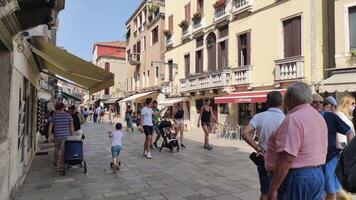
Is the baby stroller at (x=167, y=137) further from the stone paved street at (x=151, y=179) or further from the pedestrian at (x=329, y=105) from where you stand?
the pedestrian at (x=329, y=105)

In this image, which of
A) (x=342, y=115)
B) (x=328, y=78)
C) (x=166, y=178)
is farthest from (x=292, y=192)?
(x=328, y=78)

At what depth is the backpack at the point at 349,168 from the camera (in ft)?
5.10

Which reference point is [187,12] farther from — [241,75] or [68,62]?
[68,62]

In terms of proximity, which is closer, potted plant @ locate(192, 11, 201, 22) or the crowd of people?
the crowd of people

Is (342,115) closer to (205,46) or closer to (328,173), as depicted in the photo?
(328,173)

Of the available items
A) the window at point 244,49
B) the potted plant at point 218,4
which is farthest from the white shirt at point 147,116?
the potted plant at point 218,4

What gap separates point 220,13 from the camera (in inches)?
715

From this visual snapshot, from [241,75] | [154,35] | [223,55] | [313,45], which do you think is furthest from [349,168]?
[154,35]

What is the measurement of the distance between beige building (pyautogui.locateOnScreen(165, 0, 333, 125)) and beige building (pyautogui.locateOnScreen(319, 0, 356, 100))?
95 cm

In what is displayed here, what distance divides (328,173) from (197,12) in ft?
57.2

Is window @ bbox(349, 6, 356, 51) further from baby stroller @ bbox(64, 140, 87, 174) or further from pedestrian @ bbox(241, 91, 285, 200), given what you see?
baby stroller @ bbox(64, 140, 87, 174)

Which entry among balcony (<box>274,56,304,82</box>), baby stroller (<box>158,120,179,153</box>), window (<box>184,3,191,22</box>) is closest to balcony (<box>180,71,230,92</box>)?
balcony (<box>274,56,304,82</box>)

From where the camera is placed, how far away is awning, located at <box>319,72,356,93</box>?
34.0 feet

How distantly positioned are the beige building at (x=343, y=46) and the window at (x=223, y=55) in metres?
7.00
